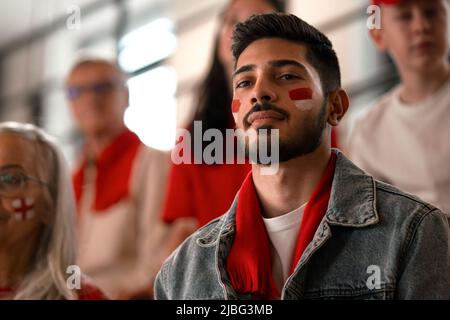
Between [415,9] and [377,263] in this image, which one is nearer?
[377,263]

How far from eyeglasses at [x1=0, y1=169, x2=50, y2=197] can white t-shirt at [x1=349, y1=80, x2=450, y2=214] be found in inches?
19.3

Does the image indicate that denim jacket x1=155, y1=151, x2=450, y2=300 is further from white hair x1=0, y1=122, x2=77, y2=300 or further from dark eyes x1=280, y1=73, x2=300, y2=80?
white hair x1=0, y1=122, x2=77, y2=300

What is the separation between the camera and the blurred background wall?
1183 mm

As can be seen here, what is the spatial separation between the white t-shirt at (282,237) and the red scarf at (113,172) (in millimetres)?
588

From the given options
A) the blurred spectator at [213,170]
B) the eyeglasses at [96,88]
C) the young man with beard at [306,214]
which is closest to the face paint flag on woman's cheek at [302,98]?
the young man with beard at [306,214]

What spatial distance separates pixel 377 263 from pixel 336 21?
38 centimetres

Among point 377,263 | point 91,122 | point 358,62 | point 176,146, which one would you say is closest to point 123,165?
point 91,122

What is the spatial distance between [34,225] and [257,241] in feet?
1.37

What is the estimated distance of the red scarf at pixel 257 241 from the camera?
912mm

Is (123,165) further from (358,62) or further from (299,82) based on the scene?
(299,82)

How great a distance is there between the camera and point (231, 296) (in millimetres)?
942

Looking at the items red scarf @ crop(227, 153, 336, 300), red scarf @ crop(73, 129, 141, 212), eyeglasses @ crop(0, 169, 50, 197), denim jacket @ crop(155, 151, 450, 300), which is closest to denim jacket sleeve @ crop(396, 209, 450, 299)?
denim jacket @ crop(155, 151, 450, 300)

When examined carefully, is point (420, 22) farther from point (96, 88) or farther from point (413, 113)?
point (96, 88)

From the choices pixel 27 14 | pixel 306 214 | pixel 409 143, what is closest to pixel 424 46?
pixel 409 143
